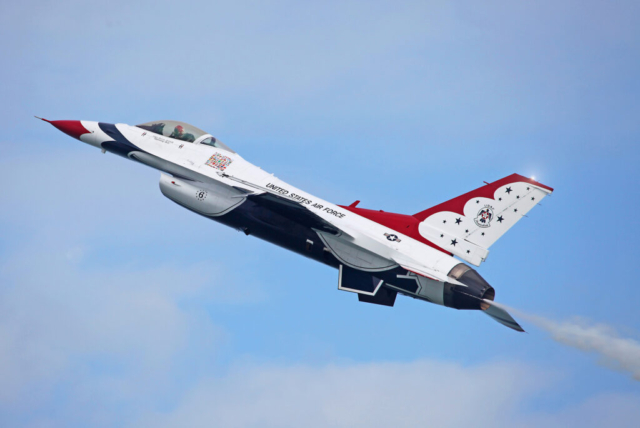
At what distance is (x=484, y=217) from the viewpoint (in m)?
22.2

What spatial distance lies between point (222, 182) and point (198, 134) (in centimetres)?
263

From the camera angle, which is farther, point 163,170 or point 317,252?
point 163,170

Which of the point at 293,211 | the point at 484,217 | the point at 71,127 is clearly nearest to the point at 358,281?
the point at 293,211

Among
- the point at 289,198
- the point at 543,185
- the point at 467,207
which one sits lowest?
the point at 289,198

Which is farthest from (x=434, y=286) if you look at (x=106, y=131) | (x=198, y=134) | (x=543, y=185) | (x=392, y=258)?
(x=106, y=131)

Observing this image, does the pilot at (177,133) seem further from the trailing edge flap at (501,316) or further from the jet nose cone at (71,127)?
the trailing edge flap at (501,316)

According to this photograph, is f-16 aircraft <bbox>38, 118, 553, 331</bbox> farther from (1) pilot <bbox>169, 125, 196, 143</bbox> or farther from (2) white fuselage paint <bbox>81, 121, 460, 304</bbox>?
(1) pilot <bbox>169, 125, 196, 143</bbox>

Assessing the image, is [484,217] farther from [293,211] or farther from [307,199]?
[293,211]

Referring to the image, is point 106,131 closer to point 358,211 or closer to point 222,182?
point 222,182

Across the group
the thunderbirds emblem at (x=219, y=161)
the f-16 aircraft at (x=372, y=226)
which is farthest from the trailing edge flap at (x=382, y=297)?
the thunderbirds emblem at (x=219, y=161)

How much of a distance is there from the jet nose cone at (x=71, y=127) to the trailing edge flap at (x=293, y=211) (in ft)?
23.3

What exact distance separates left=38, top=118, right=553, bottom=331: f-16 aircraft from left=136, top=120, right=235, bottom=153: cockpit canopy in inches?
25.8

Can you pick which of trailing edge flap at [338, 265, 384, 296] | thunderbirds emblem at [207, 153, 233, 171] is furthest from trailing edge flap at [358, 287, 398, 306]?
thunderbirds emblem at [207, 153, 233, 171]

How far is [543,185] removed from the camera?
872 inches
